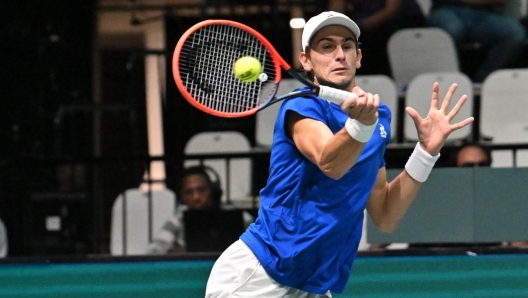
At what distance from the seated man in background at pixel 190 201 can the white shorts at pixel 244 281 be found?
2.42 metres

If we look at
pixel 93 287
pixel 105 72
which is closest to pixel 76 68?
pixel 105 72

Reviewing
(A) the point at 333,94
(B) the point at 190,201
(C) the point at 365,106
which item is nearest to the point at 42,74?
(B) the point at 190,201

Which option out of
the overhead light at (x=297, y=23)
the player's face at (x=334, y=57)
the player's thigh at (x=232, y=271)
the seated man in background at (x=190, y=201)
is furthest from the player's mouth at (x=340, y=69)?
the overhead light at (x=297, y=23)

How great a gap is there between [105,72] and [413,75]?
3224 mm

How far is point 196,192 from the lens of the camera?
18.2ft

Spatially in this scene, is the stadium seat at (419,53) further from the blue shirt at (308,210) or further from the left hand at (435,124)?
the blue shirt at (308,210)

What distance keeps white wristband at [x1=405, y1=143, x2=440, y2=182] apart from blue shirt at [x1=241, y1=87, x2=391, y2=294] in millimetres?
288

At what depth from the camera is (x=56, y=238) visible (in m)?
6.60

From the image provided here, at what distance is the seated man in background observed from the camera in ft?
17.8

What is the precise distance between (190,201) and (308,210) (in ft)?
9.04

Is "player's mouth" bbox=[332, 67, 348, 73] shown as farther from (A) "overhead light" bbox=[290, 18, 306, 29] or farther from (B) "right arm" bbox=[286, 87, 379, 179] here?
(A) "overhead light" bbox=[290, 18, 306, 29]

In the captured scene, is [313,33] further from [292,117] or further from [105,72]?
[105,72]

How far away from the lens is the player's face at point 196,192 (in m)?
5.54

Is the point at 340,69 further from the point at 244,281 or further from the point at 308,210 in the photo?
the point at 244,281
